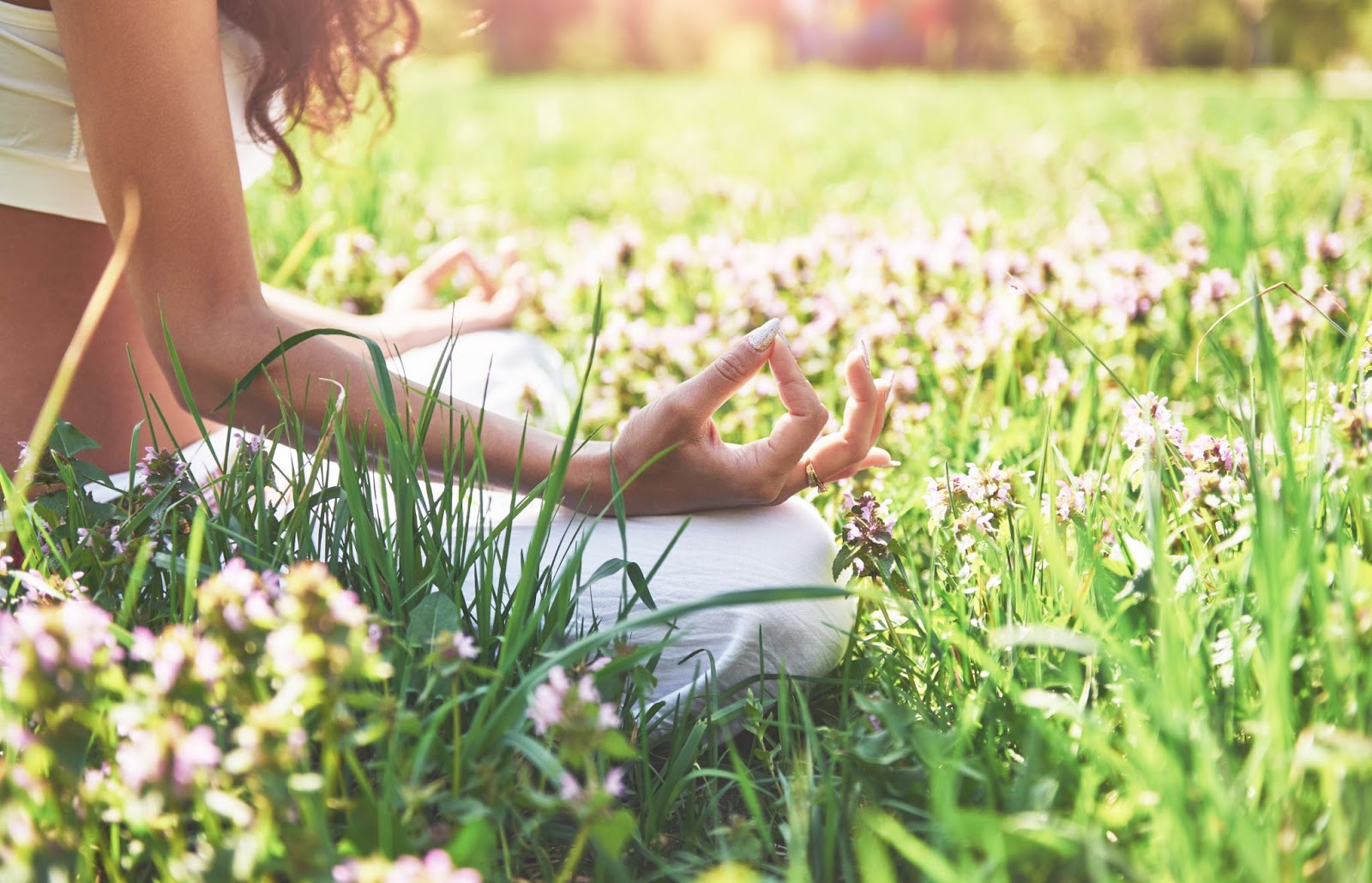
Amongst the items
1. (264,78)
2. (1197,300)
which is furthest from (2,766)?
(1197,300)

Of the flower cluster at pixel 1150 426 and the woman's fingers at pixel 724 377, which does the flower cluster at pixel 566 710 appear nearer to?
the woman's fingers at pixel 724 377

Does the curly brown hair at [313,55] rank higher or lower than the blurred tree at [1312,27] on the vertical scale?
lower

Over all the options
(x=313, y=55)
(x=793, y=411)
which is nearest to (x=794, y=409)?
(x=793, y=411)

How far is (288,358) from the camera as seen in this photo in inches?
66.9

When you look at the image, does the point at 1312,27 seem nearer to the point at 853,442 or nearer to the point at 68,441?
the point at 853,442

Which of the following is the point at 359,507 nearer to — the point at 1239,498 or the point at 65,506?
the point at 65,506

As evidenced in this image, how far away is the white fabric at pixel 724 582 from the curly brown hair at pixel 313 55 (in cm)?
71

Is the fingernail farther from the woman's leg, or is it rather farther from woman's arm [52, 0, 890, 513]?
the woman's leg

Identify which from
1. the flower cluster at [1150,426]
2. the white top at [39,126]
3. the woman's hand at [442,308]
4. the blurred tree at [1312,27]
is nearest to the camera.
Answer: the flower cluster at [1150,426]

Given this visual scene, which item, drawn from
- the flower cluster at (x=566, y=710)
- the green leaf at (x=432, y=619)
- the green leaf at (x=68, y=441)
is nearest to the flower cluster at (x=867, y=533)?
the green leaf at (x=432, y=619)

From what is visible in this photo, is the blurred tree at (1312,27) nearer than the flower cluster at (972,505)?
No

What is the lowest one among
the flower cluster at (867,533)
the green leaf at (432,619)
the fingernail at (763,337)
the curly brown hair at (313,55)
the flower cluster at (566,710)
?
the flower cluster at (566,710)

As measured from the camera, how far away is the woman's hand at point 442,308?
2.80 meters

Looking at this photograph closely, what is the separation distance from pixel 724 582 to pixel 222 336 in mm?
800
